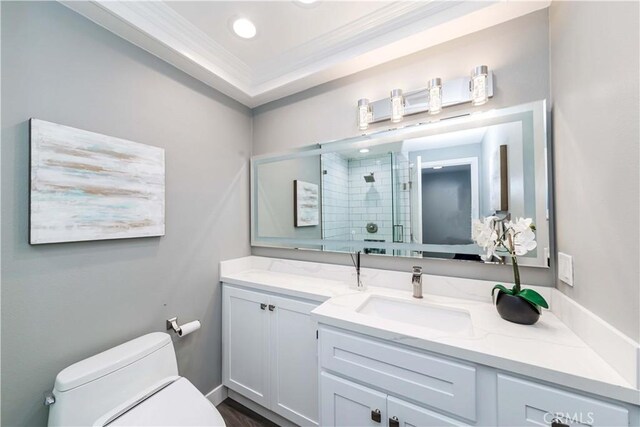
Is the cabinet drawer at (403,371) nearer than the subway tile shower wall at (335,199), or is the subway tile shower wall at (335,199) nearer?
the cabinet drawer at (403,371)

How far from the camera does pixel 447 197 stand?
54.4 inches

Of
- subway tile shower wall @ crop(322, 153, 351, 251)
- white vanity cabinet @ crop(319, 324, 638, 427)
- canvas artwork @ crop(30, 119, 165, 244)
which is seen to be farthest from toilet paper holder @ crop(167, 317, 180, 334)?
subway tile shower wall @ crop(322, 153, 351, 251)

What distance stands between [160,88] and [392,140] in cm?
151

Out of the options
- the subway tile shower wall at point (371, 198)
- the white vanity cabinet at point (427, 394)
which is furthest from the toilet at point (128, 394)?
the subway tile shower wall at point (371, 198)

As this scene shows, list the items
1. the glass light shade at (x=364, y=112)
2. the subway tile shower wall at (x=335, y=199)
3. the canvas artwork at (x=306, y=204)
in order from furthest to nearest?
the canvas artwork at (x=306, y=204)
the subway tile shower wall at (x=335, y=199)
the glass light shade at (x=364, y=112)

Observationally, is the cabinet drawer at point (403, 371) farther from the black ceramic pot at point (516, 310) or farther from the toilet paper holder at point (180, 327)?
the toilet paper holder at point (180, 327)

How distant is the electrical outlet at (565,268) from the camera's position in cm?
100

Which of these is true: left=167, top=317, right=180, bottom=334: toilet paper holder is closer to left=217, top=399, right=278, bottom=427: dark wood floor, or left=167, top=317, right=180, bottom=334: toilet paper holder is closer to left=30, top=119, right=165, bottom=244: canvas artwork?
left=30, top=119, right=165, bottom=244: canvas artwork

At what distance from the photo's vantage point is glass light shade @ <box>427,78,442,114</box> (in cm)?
136

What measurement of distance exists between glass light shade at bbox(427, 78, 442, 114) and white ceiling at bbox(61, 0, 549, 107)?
248mm

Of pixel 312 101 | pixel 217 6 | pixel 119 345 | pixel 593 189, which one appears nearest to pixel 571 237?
pixel 593 189

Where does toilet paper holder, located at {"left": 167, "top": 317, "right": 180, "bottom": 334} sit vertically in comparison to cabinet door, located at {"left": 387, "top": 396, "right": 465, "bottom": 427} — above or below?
above

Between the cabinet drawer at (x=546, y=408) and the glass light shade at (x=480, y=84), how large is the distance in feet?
4.17

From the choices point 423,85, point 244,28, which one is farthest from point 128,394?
point 423,85
